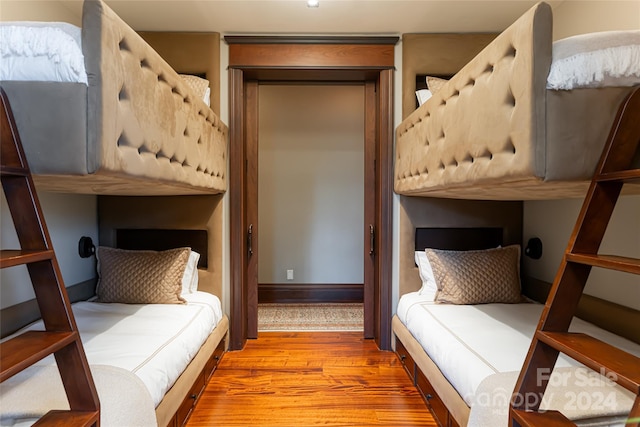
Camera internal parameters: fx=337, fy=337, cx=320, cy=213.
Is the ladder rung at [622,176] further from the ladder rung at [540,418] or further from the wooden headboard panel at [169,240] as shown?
the wooden headboard panel at [169,240]

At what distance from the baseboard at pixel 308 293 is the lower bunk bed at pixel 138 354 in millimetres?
1354

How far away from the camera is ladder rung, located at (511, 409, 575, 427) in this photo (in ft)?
3.31

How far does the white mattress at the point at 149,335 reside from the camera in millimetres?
1336

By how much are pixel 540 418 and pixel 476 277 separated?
1.18 meters

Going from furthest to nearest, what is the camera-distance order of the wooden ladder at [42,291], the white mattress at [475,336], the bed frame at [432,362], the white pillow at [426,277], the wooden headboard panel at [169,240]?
the wooden headboard panel at [169,240]
the white pillow at [426,277]
the bed frame at [432,362]
the white mattress at [475,336]
the wooden ladder at [42,291]

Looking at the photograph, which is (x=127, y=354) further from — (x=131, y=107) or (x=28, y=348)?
(x=131, y=107)

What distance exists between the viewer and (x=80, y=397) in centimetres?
102

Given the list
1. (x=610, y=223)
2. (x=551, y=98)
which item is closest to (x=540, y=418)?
(x=551, y=98)

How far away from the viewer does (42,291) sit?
100cm

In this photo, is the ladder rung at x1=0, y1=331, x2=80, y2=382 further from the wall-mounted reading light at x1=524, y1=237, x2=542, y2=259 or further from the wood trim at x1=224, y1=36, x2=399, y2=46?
the wall-mounted reading light at x1=524, y1=237, x2=542, y2=259

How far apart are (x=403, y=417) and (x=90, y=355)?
4.95 ft

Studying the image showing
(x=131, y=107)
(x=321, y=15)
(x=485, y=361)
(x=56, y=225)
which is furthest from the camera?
(x=321, y=15)

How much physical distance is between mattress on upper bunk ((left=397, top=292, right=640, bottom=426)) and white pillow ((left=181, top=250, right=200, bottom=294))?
151cm

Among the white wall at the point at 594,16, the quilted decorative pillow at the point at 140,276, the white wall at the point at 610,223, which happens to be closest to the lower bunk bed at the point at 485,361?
the white wall at the point at 610,223
